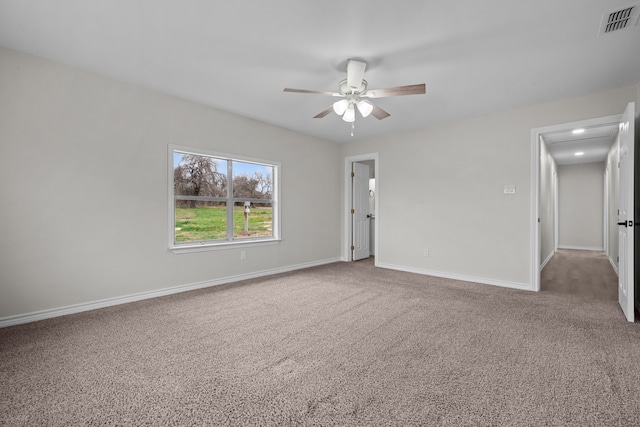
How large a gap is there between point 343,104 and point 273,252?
2704 millimetres

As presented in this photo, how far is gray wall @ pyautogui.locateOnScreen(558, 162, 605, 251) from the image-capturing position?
7805 millimetres

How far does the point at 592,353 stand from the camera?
7.01 ft

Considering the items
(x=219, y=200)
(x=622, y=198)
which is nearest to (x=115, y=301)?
(x=219, y=200)

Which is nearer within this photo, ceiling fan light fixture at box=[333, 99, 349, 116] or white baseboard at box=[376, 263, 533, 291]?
ceiling fan light fixture at box=[333, 99, 349, 116]

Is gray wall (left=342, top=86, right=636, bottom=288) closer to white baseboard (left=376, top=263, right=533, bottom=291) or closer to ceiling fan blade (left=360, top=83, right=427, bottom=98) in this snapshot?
white baseboard (left=376, top=263, right=533, bottom=291)

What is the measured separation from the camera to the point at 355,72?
2752 millimetres

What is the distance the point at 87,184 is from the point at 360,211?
4.65 metres

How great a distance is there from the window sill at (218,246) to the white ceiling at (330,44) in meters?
1.90

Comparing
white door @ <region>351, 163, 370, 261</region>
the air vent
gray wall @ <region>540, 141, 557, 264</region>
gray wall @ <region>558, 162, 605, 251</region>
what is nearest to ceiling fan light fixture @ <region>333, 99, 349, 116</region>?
the air vent

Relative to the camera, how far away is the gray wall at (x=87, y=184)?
265 centimetres

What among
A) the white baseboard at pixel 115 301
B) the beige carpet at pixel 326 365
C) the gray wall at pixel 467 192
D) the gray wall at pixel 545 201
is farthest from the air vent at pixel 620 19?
the white baseboard at pixel 115 301

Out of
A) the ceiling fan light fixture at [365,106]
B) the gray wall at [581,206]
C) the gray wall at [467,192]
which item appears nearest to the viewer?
the ceiling fan light fixture at [365,106]

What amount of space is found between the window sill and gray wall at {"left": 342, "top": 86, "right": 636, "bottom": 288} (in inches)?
83.5

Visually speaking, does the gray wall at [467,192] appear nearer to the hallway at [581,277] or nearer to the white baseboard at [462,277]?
the white baseboard at [462,277]
